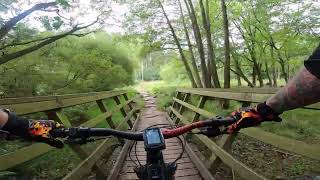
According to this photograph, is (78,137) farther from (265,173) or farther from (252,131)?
(265,173)

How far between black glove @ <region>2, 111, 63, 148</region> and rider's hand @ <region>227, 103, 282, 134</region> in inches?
32.1

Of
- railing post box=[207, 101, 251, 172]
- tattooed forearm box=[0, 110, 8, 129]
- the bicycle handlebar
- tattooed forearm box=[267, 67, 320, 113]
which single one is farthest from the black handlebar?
railing post box=[207, 101, 251, 172]

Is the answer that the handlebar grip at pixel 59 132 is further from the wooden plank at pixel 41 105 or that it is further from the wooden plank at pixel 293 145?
the wooden plank at pixel 293 145

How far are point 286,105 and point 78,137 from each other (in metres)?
0.91

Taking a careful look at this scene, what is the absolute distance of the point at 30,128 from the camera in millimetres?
1445

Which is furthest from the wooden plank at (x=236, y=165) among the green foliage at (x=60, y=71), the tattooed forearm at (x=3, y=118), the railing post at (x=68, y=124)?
the green foliage at (x=60, y=71)

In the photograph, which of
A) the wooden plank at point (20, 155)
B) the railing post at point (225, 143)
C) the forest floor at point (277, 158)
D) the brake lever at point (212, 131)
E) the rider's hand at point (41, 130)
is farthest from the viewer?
the forest floor at point (277, 158)

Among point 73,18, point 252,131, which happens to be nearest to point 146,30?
point 73,18

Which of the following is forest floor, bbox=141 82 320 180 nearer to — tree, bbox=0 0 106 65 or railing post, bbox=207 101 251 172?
railing post, bbox=207 101 251 172

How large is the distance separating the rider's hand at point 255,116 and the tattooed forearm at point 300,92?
0.07 metres

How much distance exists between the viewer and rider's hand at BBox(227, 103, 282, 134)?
1.43 m

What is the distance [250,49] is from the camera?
725 inches

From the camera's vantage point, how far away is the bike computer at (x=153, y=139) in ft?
4.92

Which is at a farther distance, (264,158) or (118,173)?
(264,158)
